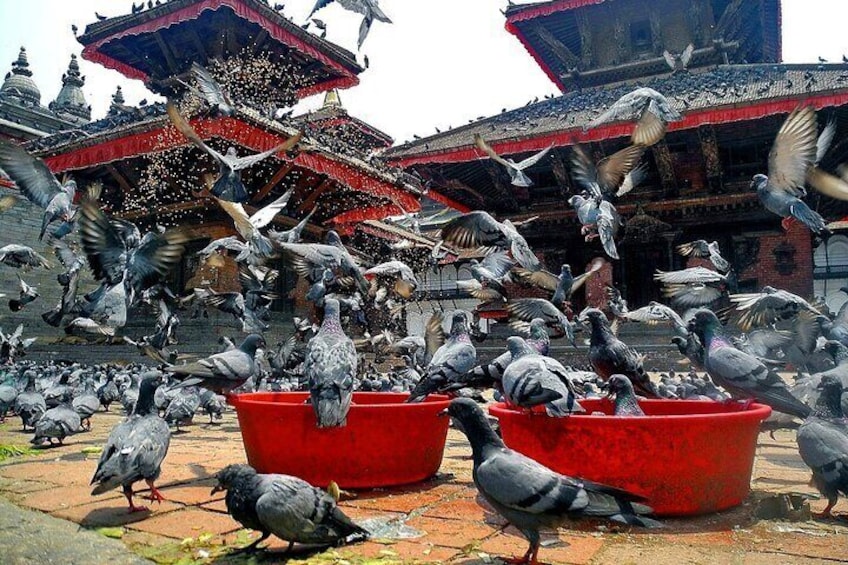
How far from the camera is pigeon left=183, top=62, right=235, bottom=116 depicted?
33.8ft

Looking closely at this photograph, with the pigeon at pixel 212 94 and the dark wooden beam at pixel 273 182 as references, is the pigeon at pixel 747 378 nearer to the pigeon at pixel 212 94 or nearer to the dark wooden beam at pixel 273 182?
the pigeon at pixel 212 94

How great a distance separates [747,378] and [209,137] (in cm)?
1065

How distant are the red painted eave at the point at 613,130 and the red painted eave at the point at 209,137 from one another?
125 centimetres

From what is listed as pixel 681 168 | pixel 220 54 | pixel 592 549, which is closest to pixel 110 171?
pixel 220 54

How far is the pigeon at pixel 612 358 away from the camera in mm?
4117

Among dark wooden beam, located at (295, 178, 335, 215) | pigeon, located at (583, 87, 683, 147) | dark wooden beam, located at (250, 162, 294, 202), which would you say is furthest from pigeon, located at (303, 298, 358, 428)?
dark wooden beam, located at (295, 178, 335, 215)

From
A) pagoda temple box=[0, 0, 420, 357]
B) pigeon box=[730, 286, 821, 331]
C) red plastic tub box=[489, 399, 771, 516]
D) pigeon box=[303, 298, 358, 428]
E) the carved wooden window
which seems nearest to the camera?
red plastic tub box=[489, 399, 771, 516]

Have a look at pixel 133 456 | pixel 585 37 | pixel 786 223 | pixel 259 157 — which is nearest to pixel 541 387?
pixel 133 456

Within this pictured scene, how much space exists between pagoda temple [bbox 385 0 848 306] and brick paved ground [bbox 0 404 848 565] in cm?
953

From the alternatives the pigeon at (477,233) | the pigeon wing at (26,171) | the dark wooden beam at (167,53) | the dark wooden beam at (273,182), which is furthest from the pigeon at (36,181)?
the dark wooden beam at (167,53)

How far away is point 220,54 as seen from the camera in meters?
15.4

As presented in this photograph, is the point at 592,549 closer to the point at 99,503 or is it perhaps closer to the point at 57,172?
the point at 99,503

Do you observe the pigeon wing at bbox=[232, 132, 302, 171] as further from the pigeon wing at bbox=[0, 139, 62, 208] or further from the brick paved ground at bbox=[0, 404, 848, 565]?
the brick paved ground at bbox=[0, 404, 848, 565]

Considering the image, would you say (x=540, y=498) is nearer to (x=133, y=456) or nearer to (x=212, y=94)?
(x=133, y=456)
